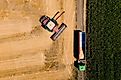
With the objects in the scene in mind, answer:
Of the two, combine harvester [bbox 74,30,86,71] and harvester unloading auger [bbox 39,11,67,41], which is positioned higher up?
harvester unloading auger [bbox 39,11,67,41]

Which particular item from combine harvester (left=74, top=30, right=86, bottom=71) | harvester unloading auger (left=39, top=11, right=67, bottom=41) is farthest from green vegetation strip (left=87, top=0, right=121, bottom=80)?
harvester unloading auger (left=39, top=11, right=67, bottom=41)

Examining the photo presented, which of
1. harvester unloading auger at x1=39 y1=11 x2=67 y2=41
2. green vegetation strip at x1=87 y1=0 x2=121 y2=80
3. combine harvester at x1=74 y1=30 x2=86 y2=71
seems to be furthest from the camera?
green vegetation strip at x1=87 y1=0 x2=121 y2=80

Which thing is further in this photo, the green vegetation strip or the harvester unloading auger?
the green vegetation strip

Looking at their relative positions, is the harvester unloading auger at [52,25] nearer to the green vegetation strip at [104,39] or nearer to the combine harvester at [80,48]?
the combine harvester at [80,48]

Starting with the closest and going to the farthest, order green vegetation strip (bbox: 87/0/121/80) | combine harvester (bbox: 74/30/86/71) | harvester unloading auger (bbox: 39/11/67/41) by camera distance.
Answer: harvester unloading auger (bbox: 39/11/67/41), combine harvester (bbox: 74/30/86/71), green vegetation strip (bbox: 87/0/121/80)

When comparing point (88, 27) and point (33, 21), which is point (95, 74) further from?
point (33, 21)

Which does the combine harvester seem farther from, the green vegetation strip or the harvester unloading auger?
the harvester unloading auger

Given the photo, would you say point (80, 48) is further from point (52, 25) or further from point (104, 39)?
point (52, 25)
